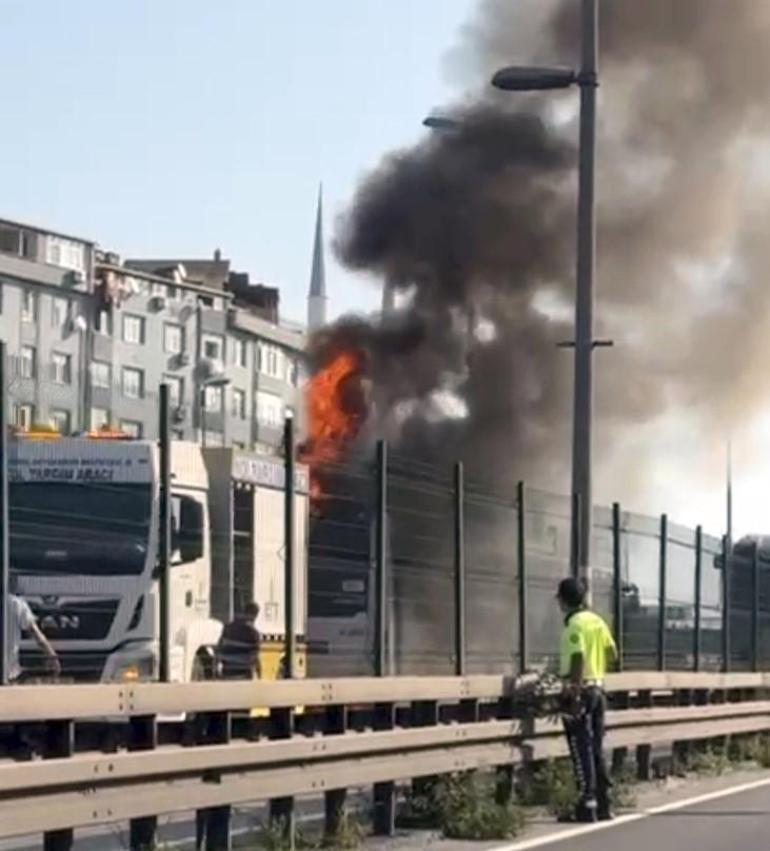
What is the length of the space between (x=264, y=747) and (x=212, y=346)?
6974 centimetres

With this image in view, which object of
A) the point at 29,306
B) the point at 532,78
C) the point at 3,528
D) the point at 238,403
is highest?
the point at 29,306

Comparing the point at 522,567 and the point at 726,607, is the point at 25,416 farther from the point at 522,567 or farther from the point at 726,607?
the point at 726,607

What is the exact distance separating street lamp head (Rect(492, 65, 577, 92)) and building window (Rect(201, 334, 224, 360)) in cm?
6031

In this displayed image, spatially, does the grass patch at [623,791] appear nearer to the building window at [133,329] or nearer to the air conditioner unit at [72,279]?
the air conditioner unit at [72,279]

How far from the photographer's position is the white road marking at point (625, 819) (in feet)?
49.3

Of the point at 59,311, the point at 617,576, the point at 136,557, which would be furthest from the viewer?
the point at 59,311

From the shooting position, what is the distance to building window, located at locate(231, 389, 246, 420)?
84.3 meters

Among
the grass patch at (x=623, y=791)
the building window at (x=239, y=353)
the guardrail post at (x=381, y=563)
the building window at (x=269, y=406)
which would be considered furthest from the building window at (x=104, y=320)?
the guardrail post at (x=381, y=563)

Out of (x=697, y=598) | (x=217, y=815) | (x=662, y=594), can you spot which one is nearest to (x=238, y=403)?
(x=697, y=598)

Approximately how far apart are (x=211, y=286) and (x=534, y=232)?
59.2 m

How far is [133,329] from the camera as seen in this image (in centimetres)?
8025

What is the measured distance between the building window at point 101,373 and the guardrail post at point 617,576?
5118 centimetres

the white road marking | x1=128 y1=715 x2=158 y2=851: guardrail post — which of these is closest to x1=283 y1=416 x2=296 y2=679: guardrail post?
the white road marking

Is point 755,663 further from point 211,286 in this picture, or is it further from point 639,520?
point 211,286
